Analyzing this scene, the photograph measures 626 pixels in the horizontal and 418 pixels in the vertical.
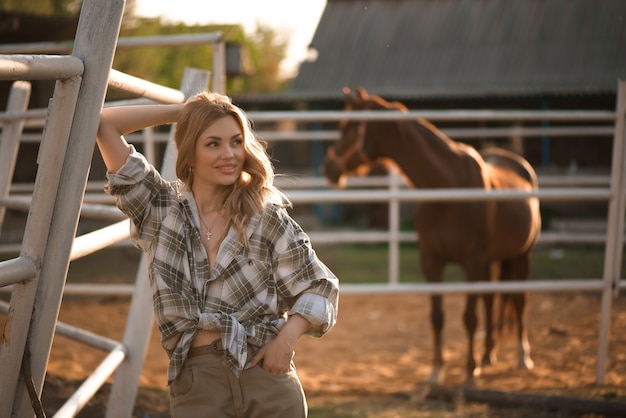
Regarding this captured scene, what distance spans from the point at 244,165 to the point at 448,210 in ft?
9.45

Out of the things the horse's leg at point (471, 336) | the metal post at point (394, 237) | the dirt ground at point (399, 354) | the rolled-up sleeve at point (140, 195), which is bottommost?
the dirt ground at point (399, 354)

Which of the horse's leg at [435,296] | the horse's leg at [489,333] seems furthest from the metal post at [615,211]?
the horse's leg at [435,296]

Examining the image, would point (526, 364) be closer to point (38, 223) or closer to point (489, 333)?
point (489, 333)

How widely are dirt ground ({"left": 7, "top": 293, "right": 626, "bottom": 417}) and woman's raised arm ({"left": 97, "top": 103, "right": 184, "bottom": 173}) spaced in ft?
4.06

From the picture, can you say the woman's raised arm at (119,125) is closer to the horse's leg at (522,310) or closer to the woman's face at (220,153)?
the woman's face at (220,153)

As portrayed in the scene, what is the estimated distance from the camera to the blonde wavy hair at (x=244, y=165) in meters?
1.57

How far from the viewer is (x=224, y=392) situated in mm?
1542

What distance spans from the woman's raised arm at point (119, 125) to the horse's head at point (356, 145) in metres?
2.95

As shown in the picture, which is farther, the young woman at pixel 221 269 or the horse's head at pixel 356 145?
the horse's head at pixel 356 145

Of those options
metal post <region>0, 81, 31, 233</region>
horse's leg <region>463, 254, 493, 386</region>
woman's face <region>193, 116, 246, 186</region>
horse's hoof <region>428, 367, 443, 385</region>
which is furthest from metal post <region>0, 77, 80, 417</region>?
horse's leg <region>463, 254, 493, 386</region>

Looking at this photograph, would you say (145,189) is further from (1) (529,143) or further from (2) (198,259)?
(1) (529,143)

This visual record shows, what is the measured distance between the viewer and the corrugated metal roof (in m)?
10.5

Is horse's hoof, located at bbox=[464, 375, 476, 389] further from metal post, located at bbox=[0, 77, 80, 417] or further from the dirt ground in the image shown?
metal post, located at bbox=[0, 77, 80, 417]

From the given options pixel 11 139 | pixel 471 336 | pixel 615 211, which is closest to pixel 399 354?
pixel 471 336
